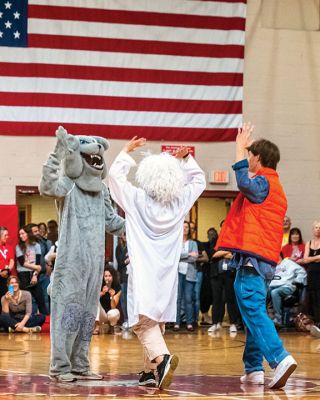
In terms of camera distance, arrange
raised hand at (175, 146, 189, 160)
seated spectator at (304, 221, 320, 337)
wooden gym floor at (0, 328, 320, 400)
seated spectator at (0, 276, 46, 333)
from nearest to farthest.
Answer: wooden gym floor at (0, 328, 320, 400) < raised hand at (175, 146, 189, 160) < seated spectator at (0, 276, 46, 333) < seated spectator at (304, 221, 320, 337)

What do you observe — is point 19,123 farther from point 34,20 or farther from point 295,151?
point 295,151

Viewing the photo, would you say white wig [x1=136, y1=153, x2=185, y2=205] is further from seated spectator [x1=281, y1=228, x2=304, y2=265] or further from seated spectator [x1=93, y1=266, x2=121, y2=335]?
seated spectator [x1=281, y1=228, x2=304, y2=265]

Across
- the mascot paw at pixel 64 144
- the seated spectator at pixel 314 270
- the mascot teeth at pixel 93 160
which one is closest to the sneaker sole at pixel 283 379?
the mascot teeth at pixel 93 160

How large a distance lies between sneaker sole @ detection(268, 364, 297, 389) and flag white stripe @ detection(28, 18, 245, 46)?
10.4 m

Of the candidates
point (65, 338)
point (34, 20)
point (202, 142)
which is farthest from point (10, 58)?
point (65, 338)

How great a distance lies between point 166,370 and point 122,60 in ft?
33.8

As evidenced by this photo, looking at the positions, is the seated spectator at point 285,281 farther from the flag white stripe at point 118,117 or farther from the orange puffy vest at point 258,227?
the orange puffy vest at point 258,227

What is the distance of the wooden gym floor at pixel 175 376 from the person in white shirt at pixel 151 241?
494mm

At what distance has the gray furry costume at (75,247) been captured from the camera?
748cm

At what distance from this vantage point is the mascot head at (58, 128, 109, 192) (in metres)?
7.68

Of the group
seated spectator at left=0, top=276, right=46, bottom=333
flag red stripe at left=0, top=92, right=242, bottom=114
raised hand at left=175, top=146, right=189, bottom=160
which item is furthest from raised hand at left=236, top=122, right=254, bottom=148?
flag red stripe at left=0, top=92, right=242, bottom=114

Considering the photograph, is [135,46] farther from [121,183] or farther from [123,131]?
[121,183]

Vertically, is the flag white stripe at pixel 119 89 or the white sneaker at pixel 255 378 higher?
the flag white stripe at pixel 119 89

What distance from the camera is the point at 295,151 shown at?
17344 mm
